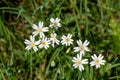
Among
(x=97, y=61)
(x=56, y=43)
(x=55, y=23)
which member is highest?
(x=55, y=23)

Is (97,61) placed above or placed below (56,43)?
below

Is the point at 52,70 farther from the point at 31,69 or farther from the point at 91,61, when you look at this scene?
the point at 91,61

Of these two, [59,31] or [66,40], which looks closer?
[66,40]

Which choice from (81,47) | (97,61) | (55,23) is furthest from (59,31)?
(97,61)

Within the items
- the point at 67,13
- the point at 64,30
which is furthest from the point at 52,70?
the point at 67,13

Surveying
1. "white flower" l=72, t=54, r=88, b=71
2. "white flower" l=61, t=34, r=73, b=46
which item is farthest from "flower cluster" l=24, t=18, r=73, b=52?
"white flower" l=72, t=54, r=88, b=71

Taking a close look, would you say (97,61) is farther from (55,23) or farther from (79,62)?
(55,23)

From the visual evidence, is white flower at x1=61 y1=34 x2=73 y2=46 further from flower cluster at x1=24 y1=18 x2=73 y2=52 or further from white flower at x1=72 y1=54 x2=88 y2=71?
white flower at x1=72 y1=54 x2=88 y2=71

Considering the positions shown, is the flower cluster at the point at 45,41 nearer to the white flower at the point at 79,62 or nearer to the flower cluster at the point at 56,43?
the flower cluster at the point at 56,43

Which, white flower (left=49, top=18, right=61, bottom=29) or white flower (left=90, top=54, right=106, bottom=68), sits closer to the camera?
white flower (left=90, top=54, right=106, bottom=68)
